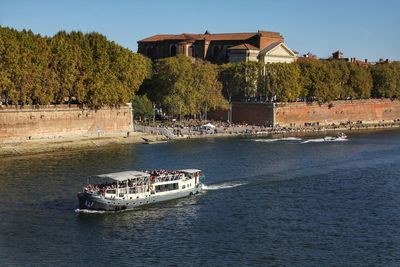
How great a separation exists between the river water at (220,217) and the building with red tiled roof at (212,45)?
159ft

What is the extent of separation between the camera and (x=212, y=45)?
114250 millimetres

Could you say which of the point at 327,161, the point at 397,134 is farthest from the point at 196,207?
the point at 397,134

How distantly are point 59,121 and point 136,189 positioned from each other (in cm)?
3081

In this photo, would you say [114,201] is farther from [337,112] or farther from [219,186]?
[337,112]

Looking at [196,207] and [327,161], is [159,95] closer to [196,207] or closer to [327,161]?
[327,161]

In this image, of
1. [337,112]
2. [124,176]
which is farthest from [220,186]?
[337,112]

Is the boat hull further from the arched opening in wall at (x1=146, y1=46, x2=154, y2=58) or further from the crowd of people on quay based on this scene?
the arched opening in wall at (x1=146, y1=46, x2=154, y2=58)

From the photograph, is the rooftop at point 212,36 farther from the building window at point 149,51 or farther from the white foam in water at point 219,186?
the white foam in water at point 219,186

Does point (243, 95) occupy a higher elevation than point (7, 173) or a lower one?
higher

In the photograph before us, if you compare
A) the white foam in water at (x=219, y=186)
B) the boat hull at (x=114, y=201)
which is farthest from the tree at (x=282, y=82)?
the boat hull at (x=114, y=201)

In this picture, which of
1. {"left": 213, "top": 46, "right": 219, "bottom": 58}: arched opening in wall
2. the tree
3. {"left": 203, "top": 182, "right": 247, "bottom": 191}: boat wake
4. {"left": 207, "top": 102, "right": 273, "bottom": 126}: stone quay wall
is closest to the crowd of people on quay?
{"left": 207, "top": 102, "right": 273, "bottom": 126}: stone quay wall

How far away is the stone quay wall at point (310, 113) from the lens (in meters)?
91.2

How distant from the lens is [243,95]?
95375mm

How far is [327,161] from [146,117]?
34.2 metres
